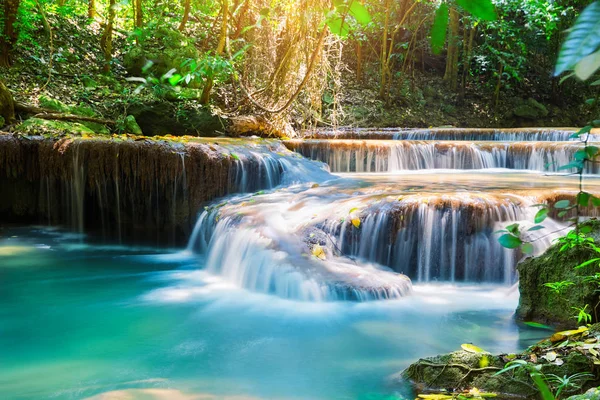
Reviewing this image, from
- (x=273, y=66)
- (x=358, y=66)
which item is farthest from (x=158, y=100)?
(x=358, y=66)

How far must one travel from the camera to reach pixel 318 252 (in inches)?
224

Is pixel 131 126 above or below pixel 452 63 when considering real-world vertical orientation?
below

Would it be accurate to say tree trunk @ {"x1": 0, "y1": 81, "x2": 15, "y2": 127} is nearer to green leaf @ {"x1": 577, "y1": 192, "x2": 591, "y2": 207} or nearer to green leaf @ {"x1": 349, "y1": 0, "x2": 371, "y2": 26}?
green leaf @ {"x1": 349, "y1": 0, "x2": 371, "y2": 26}

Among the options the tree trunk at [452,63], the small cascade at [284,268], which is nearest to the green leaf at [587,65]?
the small cascade at [284,268]

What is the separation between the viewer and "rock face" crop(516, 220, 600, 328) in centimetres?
388

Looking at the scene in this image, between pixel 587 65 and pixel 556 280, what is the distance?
152 inches

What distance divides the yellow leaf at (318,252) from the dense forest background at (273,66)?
69.3 inches

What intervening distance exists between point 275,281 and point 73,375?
2.17 metres

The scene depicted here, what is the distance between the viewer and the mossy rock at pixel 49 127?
855cm

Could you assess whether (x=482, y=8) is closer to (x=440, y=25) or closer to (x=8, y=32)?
(x=440, y=25)

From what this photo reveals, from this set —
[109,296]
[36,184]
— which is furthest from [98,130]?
[109,296]

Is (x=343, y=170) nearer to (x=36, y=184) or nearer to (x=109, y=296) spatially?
(x=36, y=184)

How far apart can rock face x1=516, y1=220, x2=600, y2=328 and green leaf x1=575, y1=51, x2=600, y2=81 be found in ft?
11.8

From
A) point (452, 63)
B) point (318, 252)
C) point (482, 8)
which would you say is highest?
point (452, 63)
